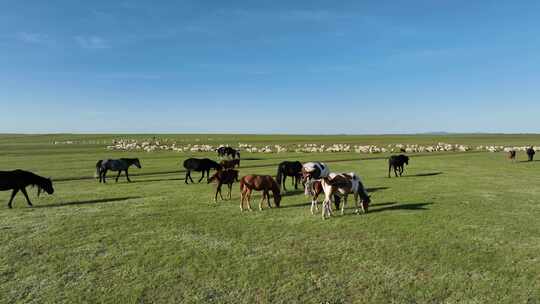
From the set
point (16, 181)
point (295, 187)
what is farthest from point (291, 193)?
point (16, 181)

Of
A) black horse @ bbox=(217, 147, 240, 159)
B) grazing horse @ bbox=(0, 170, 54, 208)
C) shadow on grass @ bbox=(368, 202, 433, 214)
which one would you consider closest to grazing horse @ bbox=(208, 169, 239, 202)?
shadow on grass @ bbox=(368, 202, 433, 214)

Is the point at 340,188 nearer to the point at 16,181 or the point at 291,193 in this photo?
the point at 291,193

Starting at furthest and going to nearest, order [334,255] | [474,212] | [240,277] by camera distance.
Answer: [474,212] → [334,255] → [240,277]

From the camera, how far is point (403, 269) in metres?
7.72

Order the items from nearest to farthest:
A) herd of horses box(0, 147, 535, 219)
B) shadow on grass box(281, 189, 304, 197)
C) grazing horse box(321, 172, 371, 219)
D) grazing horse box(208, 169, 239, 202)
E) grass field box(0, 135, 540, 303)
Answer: grass field box(0, 135, 540, 303) < grazing horse box(321, 172, 371, 219) < herd of horses box(0, 147, 535, 219) < grazing horse box(208, 169, 239, 202) < shadow on grass box(281, 189, 304, 197)

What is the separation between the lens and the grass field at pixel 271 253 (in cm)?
683

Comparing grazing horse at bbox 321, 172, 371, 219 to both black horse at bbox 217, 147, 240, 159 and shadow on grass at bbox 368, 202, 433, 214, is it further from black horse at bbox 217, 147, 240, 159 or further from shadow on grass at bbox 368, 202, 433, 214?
black horse at bbox 217, 147, 240, 159

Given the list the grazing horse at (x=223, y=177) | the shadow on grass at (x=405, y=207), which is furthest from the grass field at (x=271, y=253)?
the grazing horse at (x=223, y=177)

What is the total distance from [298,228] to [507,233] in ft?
22.5

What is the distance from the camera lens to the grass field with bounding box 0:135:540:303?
683 centimetres

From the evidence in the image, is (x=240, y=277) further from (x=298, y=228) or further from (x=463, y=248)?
(x=463, y=248)

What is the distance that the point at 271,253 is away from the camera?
29.0 feet

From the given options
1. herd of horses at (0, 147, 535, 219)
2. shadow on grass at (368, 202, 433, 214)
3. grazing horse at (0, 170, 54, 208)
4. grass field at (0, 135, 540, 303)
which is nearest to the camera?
grass field at (0, 135, 540, 303)

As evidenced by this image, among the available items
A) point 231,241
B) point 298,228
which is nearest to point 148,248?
point 231,241
